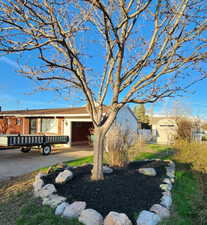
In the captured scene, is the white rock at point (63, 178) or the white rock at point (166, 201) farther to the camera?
the white rock at point (63, 178)

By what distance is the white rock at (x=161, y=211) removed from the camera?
2773mm

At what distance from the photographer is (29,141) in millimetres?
8570

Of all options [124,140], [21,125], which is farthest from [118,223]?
[21,125]

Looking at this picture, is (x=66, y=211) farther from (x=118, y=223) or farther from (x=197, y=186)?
(x=197, y=186)

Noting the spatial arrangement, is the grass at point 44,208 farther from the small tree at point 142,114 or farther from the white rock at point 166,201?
the small tree at point 142,114

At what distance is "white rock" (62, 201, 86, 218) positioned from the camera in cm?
271

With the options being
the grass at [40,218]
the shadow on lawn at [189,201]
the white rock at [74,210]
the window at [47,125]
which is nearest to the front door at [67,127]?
the window at [47,125]

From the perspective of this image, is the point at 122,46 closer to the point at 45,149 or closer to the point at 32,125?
the point at 45,149

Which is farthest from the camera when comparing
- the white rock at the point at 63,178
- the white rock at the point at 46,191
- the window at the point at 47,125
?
the window at the point at 47,125

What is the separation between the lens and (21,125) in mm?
16922

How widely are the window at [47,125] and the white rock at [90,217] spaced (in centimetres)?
1272

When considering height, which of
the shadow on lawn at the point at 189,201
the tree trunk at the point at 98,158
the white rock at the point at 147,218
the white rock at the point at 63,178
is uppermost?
the tree trunk at the point at 98,158

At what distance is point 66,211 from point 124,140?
294 cm

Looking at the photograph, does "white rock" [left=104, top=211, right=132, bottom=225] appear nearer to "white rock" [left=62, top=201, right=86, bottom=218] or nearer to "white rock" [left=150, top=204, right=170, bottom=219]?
"white rock" [left=62, top=201, right=86, bottom=218]
